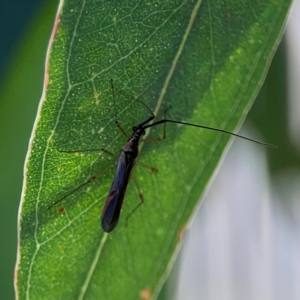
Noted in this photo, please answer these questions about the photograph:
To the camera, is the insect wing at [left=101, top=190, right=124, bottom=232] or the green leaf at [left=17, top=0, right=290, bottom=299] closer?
the green leaf at [left=17, top=0, right=290, bottom=299]

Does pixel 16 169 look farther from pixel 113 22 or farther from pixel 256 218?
pixel 256 218

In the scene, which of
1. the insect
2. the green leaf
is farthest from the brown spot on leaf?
the insect

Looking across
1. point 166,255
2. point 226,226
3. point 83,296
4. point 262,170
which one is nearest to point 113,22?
point 166,255

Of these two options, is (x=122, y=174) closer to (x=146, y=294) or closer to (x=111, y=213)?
(x=111, y=213)

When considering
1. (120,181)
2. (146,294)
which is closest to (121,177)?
(120,181)

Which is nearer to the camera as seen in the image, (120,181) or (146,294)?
(146,294)

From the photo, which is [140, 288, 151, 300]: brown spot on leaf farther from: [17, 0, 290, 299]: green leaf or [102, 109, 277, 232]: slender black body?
[102, 109, 277, 232]: slender black body
